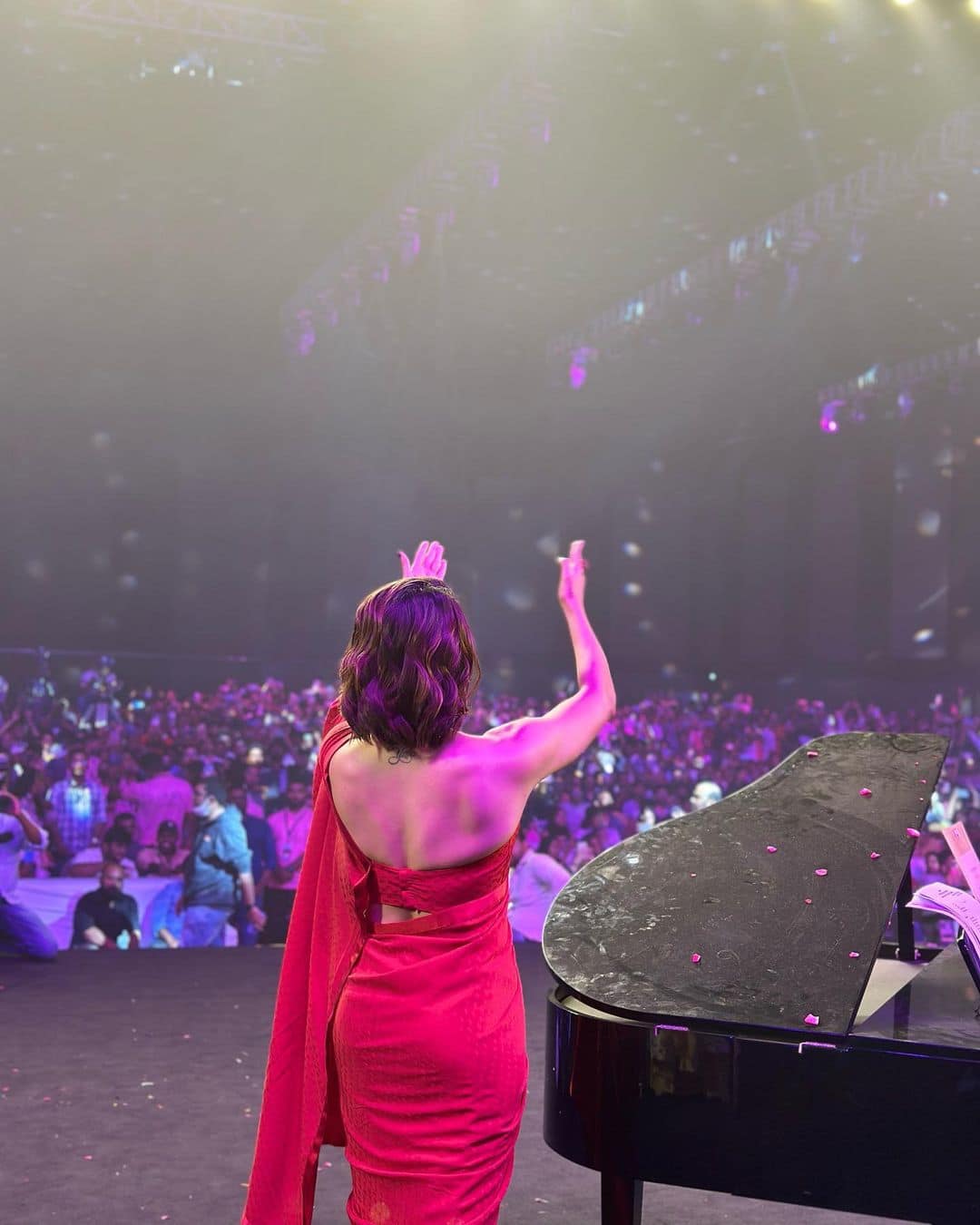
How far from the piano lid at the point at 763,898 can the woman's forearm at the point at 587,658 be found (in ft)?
1.65

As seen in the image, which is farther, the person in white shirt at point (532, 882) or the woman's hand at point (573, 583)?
the person in white shirt at point (532, 882)

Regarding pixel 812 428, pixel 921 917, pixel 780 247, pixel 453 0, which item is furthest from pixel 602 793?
pixel 453 0

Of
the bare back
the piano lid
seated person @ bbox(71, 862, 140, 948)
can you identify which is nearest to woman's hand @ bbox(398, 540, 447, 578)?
the bare back

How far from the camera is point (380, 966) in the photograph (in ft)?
5.28

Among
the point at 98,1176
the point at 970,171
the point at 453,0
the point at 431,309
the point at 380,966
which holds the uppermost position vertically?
the point at 453,0

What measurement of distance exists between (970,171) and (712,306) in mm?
1854

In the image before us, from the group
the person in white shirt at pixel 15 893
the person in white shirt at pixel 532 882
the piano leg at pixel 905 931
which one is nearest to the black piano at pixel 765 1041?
the piano leg at pixel 905 931

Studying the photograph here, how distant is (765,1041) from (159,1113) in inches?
97.0

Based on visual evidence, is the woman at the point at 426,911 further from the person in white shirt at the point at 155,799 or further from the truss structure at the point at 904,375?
the truss structure at the point at 904,375

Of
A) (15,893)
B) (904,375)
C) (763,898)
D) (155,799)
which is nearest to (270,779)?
(155,799)

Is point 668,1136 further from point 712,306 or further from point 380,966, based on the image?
point 712,306

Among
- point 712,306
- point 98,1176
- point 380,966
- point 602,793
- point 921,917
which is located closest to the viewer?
point 380,966

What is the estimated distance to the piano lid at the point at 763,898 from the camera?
1.87 metres

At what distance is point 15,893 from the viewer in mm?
6066
